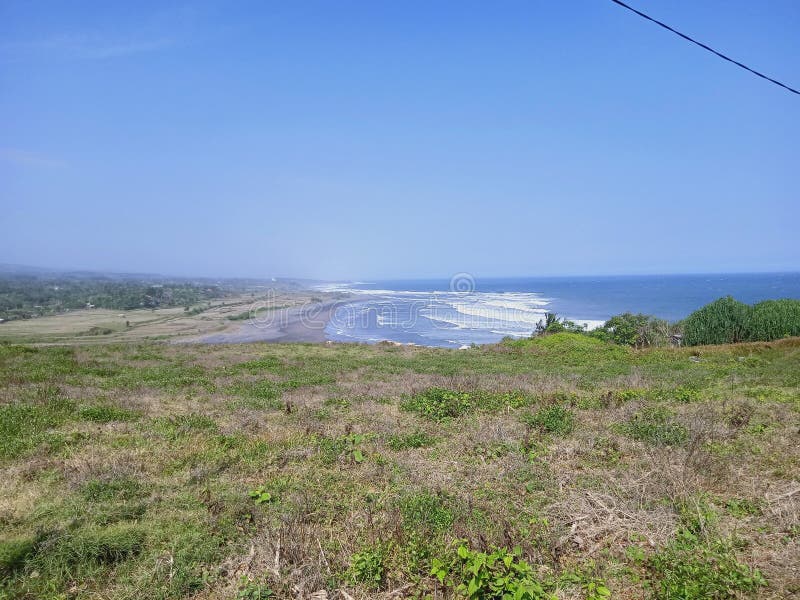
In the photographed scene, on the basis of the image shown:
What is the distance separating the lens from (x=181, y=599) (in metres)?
3.99

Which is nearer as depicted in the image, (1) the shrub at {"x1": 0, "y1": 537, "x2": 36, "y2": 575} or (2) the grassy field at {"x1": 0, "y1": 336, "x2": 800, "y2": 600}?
(2) the grassy field at {"x1": 0, "y1": 336, "x2": 800, "y2": 600}

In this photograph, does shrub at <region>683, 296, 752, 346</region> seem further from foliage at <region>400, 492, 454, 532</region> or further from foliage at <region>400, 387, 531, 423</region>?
foliage at <region>400, 492, 454, 532</region>

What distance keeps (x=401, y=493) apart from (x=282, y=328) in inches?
2201

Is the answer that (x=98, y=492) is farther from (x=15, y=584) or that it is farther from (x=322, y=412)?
(x=322, y=412)

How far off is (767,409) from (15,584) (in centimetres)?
1308

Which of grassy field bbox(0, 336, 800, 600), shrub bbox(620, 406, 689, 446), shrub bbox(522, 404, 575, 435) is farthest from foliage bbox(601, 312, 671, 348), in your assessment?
shrub bbox(522, 404, 575, 435)

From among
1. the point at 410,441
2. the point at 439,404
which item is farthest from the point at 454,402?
the point at 410,441

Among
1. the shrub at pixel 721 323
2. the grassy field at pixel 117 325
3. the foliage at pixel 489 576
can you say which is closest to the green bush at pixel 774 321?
the shrub at pixel 721 323

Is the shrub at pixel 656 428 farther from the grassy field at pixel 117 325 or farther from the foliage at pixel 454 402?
the grassy field at pixel 117 325

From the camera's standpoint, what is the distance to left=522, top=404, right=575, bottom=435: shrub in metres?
8.42

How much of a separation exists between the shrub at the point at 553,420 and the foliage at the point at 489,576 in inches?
180

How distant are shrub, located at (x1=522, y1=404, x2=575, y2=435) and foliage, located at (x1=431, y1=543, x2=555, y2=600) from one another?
15.0 feet

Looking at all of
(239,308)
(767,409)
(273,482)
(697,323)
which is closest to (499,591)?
(273,482)

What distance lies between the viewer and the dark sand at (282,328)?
47.6 meters
